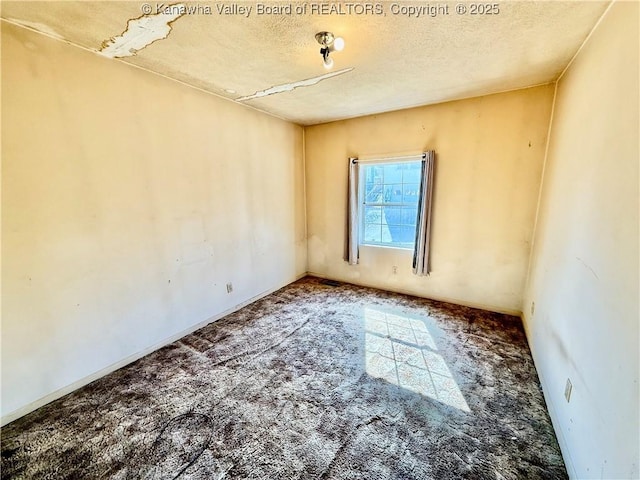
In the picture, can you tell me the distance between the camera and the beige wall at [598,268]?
3.44 feet

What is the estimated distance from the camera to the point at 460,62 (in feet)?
7.24

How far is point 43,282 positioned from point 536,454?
10.7 ft

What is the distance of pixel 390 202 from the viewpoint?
12.9ft

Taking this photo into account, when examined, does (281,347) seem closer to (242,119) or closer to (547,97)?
(242,119)

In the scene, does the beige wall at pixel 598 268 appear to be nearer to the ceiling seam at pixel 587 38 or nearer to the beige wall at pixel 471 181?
the ceiling seam at pixel 587 38

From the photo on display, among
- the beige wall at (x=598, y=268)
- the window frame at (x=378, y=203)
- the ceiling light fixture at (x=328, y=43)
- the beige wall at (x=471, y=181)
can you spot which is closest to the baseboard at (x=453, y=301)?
the beige wall at (x=471, y=181)

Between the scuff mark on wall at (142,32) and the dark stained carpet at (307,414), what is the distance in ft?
8.17

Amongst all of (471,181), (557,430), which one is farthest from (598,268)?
(471,181)

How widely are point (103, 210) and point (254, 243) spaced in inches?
67.0

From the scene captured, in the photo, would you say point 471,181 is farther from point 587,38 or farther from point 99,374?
point 99,374

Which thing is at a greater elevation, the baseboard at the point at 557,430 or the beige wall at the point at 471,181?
the beige wall at the point at 471,181

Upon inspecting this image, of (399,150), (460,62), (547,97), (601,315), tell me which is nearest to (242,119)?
(399,150)

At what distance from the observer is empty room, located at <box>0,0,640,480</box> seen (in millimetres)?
1462

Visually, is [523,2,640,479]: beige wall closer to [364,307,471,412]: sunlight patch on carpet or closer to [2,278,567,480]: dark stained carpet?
[2,278,567,480]: dark stained carpet
